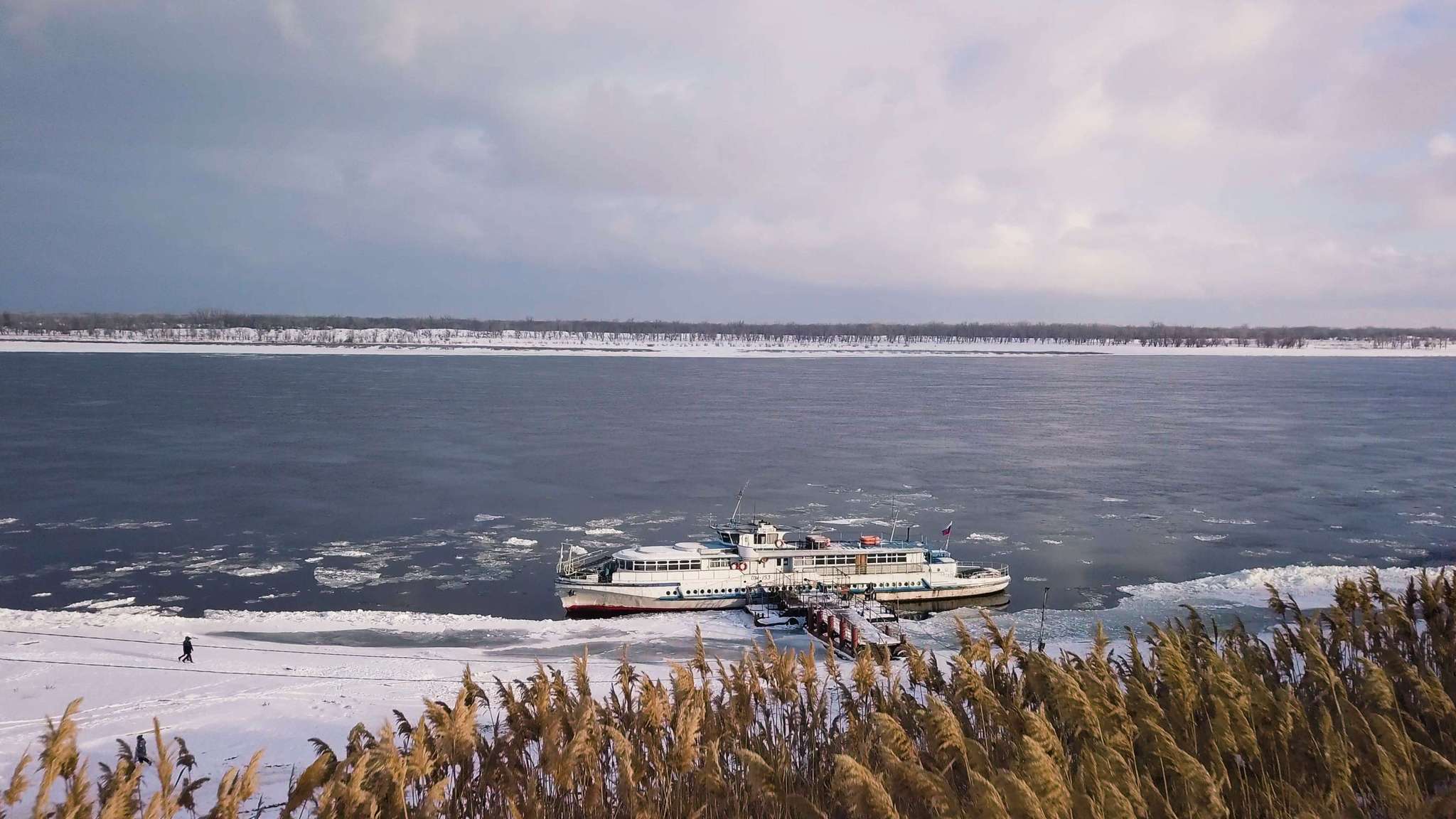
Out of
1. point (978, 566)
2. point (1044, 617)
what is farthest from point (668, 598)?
point (1044, 617)

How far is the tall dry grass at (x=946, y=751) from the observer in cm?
533

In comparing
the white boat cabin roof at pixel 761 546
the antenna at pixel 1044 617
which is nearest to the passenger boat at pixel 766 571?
the white boat cabin roof at pixel 761 546

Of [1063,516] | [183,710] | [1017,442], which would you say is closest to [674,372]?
[1017,442]

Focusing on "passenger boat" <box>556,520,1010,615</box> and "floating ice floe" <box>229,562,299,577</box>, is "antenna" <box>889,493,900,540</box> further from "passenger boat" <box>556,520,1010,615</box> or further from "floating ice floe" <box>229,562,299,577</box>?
"floating ice floe" <box>229,562,299,577</box>

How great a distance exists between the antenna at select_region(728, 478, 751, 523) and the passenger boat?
256 centimetres

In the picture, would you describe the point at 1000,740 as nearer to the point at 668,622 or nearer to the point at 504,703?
the point at 504,703

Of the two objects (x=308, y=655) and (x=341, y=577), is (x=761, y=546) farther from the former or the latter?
(x=308, y=655)

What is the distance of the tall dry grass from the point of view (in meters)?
5.33

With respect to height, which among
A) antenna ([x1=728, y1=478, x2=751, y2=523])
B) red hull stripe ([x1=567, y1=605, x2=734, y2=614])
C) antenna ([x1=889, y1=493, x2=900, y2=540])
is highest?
antenna ([x1=728, y1=478, x2=751, y2=523])

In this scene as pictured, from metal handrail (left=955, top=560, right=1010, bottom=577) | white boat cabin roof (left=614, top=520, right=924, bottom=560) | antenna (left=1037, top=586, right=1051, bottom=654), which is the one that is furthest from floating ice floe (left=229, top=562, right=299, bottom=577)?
antenna (left=1037, top=586, right=1051, bottom=654)

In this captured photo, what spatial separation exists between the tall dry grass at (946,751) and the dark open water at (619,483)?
18793 millimetres

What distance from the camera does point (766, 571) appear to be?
30.0m

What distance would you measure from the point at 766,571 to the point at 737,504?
26.5 feet

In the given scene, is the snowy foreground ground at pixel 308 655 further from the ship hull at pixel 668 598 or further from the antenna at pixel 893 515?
the antenna at pixel 893 515
